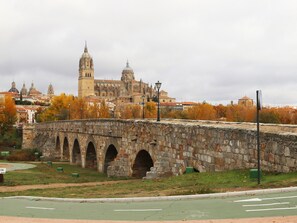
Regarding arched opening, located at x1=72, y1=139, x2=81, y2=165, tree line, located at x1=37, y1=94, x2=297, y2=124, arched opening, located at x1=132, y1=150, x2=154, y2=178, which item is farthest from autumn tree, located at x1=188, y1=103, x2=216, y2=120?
arched opening, located at x1=132, y1=150, x2=154, y2=178

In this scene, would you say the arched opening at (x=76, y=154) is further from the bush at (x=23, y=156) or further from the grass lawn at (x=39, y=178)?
the grass lawn at (x=39, y=178)

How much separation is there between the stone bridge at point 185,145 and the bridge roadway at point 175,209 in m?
3.33

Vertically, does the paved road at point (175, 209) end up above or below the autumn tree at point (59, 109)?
below

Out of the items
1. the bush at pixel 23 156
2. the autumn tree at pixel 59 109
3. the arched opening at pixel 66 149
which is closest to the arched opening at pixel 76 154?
the arched opening at pixel 66 149

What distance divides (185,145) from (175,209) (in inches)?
395

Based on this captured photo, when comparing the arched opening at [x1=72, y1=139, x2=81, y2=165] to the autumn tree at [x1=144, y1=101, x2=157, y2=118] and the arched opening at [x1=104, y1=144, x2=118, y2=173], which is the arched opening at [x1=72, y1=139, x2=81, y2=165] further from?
the autumn tree at [x1=144, y1=101, x2=157, y2=118]

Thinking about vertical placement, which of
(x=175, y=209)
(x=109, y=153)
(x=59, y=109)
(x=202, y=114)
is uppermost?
(x=59, y=109)

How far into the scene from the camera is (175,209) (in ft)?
32.5

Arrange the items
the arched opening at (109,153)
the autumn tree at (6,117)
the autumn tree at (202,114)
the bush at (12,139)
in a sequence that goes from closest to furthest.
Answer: the arched opening at (109,153) → the bush at (12,139) → the autumn tree at (202,114) → the autumn tree at (6,117)

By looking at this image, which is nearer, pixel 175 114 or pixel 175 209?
pixel 175 209

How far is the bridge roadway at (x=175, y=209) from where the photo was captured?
8.88 m

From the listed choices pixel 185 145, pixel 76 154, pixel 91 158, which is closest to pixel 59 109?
pixel 76 154

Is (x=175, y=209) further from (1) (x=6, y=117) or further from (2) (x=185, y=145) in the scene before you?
(1) (x=6, y=117)

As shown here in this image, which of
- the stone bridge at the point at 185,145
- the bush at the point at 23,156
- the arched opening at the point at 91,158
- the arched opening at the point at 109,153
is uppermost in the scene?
the stone bridge at the point at 185,145
